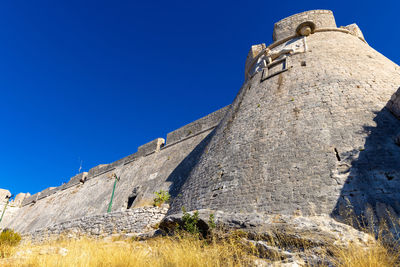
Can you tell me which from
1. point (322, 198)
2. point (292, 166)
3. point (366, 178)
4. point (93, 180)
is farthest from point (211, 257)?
point (93, 180)

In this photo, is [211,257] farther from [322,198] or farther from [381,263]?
[322,198]

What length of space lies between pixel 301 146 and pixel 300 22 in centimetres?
740

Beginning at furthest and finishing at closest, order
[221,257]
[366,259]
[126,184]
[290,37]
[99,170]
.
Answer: [99,170], [126,184], [290,37], [221,257], [366,259]

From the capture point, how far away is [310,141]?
18.6ft

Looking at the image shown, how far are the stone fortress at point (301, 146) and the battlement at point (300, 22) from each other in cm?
4

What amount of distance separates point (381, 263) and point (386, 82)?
6.19 metres

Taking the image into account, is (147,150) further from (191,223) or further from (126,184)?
(191,223)

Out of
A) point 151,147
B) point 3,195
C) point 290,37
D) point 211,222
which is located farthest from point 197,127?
point 3,195

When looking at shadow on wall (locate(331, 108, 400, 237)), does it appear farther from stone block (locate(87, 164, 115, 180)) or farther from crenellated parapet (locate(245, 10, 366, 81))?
stone block (locate(87, 164, 115, 180))

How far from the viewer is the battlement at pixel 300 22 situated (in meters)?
10.3

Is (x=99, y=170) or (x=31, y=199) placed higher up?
(x=99, y=170)

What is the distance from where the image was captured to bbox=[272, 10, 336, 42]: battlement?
10.3m

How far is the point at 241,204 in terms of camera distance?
5.36m

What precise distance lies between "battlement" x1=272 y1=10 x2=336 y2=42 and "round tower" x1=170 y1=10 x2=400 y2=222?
921 mm
